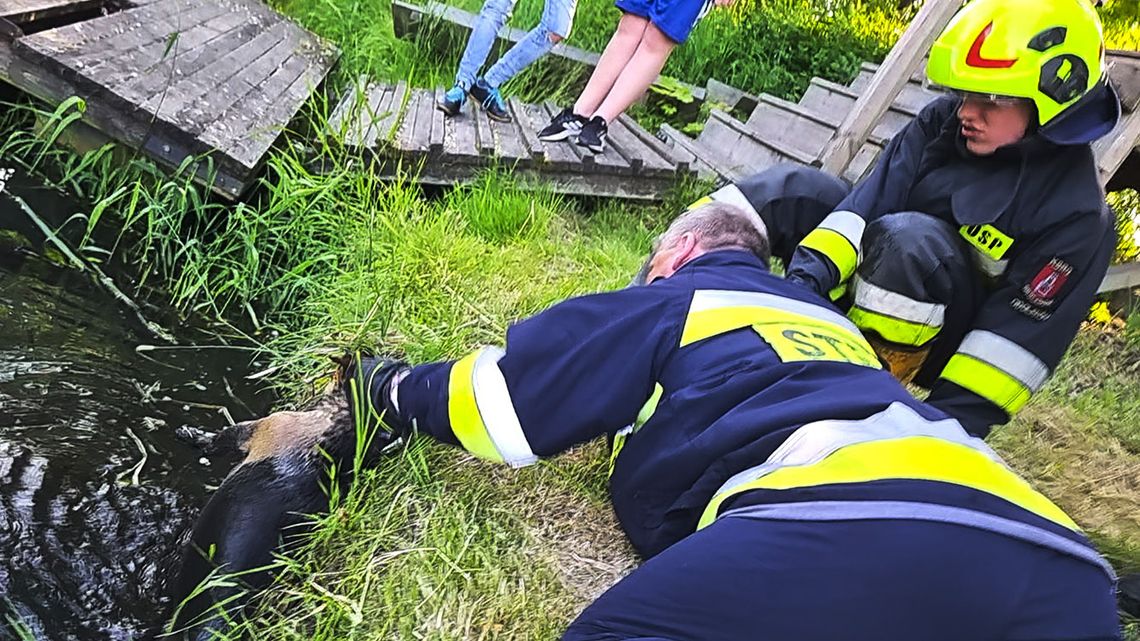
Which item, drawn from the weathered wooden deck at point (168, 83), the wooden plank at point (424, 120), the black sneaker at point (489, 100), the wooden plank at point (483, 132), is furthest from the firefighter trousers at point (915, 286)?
the black sneaker at point (489, 100)

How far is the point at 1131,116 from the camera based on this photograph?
3.43 m

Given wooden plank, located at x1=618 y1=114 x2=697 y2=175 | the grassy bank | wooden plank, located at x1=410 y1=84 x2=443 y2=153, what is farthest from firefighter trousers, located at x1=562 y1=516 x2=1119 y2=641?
wooden plank, located at x1=618 y1=114 x2=697 y2=175

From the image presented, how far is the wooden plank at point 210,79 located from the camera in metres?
3.39

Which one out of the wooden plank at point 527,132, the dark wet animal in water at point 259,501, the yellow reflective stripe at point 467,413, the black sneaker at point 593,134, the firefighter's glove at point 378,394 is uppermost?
the black sneaker at point 593,134

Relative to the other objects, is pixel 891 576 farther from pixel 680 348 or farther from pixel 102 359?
pixel 102 359

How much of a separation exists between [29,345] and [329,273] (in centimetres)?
102

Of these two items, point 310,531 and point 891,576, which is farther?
point 310,531

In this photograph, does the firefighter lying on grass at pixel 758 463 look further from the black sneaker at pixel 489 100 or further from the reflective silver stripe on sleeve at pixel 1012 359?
→ the black sneaker at pixel 489 100

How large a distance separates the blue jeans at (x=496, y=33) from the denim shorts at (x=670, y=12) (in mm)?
297

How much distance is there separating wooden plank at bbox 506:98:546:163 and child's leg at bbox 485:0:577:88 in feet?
0.67

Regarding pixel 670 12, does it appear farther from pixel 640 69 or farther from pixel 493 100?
pixel 493 100

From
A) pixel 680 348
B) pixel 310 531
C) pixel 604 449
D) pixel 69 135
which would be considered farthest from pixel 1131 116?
pixel 69 135

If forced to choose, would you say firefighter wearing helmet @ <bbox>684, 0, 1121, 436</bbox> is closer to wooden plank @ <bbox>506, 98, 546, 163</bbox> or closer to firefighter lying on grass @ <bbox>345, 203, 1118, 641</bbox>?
firefighter lying on grass @ <bbox>345, 203, 1118, 641</bbox>

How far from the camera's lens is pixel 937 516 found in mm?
1247
